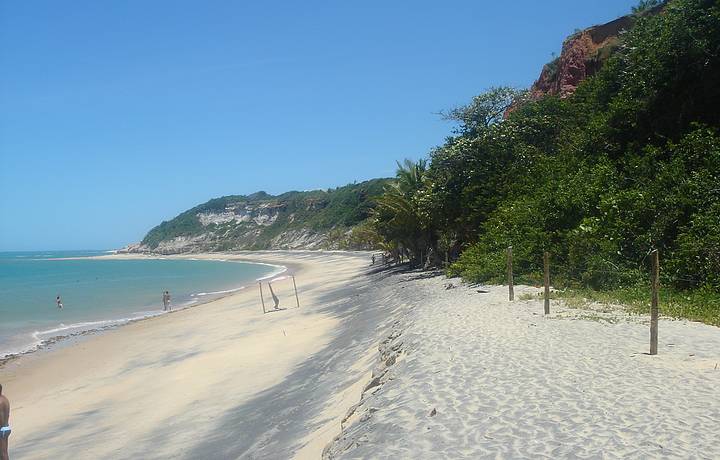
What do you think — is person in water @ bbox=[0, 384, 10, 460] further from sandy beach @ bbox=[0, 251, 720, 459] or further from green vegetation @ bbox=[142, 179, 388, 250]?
green vegetation @ bbox=[142, 179, 388, 250]

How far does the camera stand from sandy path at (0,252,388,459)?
27.0ft

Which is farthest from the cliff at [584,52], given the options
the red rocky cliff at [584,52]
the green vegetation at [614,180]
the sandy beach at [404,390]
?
the sandy beach at [404,390]

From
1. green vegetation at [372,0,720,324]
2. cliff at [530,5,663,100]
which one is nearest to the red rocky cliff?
cliff at [530,5,663,100]

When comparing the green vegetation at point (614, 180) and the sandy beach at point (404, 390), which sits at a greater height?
the green vegetation at point (614, 180)

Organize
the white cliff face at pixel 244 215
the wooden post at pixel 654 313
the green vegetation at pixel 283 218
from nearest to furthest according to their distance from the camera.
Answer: the wooden post at pixel 654 313 < the green vegetation at pixel 283 218 < the white cliff face at pixel 244 215

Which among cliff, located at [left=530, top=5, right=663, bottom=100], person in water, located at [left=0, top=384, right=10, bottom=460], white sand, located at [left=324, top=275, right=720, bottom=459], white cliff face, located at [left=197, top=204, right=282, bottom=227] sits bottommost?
person in water, located at [left=0, top=384, right=10, bottom=460]

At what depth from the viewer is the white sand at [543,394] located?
471 centimetres

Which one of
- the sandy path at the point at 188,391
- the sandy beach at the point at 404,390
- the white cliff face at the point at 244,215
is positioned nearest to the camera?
the sandy beach at the point at 404,390

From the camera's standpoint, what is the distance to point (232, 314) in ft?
80.0

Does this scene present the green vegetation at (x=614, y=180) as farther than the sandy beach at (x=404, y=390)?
Yes

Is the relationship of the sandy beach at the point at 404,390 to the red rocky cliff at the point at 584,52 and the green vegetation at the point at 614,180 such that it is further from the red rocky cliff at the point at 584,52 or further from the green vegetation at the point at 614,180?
the red rocky cliff at the point at 584,52

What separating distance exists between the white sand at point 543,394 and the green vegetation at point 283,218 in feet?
237

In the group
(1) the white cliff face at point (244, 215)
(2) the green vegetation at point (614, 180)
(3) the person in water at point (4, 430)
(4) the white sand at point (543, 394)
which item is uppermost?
(1) the white cliff face at point (244, 215)

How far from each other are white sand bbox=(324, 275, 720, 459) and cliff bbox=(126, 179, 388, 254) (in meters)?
76.1
